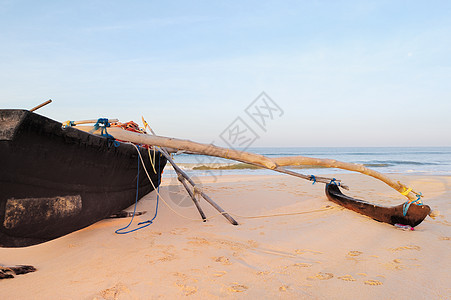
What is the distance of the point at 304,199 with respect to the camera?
5789 mm

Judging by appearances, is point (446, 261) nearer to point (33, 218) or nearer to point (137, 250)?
point (137, 250)

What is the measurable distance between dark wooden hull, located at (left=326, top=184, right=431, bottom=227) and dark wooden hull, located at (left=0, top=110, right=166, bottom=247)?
12.0 feet

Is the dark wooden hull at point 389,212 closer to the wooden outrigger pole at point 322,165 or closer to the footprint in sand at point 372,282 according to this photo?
the wooden outrigger pole at point 322,165

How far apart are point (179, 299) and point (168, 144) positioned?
1.37 metres

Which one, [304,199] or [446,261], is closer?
[446,261]

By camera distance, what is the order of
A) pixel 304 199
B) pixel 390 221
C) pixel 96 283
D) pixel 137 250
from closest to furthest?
pixel 96 283 < pixel 137 250 < pixel 390 221 < pixel 304 199

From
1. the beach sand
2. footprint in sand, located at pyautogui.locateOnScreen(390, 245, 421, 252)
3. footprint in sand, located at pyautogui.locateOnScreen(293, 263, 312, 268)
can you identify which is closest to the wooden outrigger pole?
the beach sand

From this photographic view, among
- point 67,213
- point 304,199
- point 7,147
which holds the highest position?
point 7,147

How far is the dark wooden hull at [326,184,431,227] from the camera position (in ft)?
11.8

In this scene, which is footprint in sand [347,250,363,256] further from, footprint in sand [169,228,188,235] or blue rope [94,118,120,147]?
blue rope [94,118,120,147]

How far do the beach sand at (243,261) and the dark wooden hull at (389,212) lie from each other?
0.45 ft

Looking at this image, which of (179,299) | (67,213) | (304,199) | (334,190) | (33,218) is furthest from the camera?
(304,199)

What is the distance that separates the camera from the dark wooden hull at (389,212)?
359cm

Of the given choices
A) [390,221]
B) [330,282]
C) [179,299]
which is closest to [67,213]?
[179,299]
